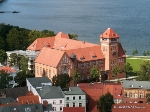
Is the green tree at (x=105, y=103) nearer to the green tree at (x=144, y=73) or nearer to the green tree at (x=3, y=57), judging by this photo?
the green tree at (x=144, y=73)

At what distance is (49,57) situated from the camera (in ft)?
147

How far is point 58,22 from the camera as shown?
296 ft

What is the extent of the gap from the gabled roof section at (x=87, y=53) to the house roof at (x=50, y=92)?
30.5ft

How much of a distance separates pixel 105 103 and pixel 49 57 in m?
12.4

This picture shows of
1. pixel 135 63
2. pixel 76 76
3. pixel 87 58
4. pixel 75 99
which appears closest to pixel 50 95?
pixel 75 99

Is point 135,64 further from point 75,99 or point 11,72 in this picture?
point 75,99

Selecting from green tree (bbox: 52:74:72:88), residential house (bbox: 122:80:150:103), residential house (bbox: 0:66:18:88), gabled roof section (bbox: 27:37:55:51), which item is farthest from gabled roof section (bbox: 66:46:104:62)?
residential house (bbox: 122:80:150:103)

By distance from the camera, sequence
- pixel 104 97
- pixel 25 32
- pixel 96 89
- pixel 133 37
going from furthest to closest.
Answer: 1. pixel 133 37
2. pixel 25 32
3. pixel 96 89
4. pixel 104 97

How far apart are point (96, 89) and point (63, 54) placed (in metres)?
7.62

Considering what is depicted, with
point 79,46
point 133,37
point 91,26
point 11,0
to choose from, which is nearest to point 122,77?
point 79,46

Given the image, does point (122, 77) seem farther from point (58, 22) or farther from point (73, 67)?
point (58, 22)

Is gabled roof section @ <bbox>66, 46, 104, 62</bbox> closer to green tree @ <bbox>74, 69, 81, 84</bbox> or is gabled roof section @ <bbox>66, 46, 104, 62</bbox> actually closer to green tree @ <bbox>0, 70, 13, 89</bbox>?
green tree @ <bbox>74, 69, 81, 84</bbox>

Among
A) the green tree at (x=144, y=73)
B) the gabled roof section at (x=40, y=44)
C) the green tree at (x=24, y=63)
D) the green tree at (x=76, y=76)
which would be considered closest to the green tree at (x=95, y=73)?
the green tree at (x=76, y=76)

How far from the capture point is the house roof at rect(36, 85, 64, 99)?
34.7 m
